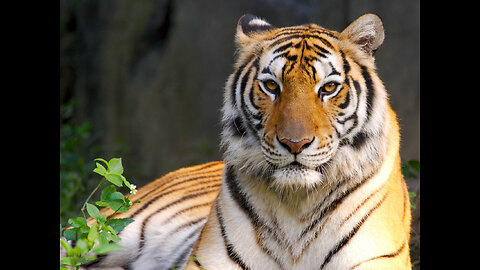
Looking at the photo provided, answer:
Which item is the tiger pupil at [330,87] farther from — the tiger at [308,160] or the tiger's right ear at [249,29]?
the tiger's right ear at [249,29]

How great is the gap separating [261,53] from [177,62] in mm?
4129

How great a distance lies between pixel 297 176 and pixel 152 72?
4676mm

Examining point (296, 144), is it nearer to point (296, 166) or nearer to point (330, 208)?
point (296, 166)

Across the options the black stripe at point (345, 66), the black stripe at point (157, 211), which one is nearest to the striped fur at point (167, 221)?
the black stripe at point (157, 211)

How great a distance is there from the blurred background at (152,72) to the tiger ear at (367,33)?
3.33 metres

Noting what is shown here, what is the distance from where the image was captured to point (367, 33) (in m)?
2.48

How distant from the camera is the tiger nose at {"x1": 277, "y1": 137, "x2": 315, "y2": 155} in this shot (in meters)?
2.23

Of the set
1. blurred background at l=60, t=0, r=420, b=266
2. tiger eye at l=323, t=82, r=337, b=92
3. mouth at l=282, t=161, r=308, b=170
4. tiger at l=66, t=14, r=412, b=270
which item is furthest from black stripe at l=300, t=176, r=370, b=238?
blurred background at l=60, t=0, r=420, b=266

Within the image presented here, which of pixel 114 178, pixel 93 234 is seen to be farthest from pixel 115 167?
pixel 93 234

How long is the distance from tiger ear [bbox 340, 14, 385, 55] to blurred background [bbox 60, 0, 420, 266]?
333 centimetres

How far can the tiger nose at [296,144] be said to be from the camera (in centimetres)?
223
